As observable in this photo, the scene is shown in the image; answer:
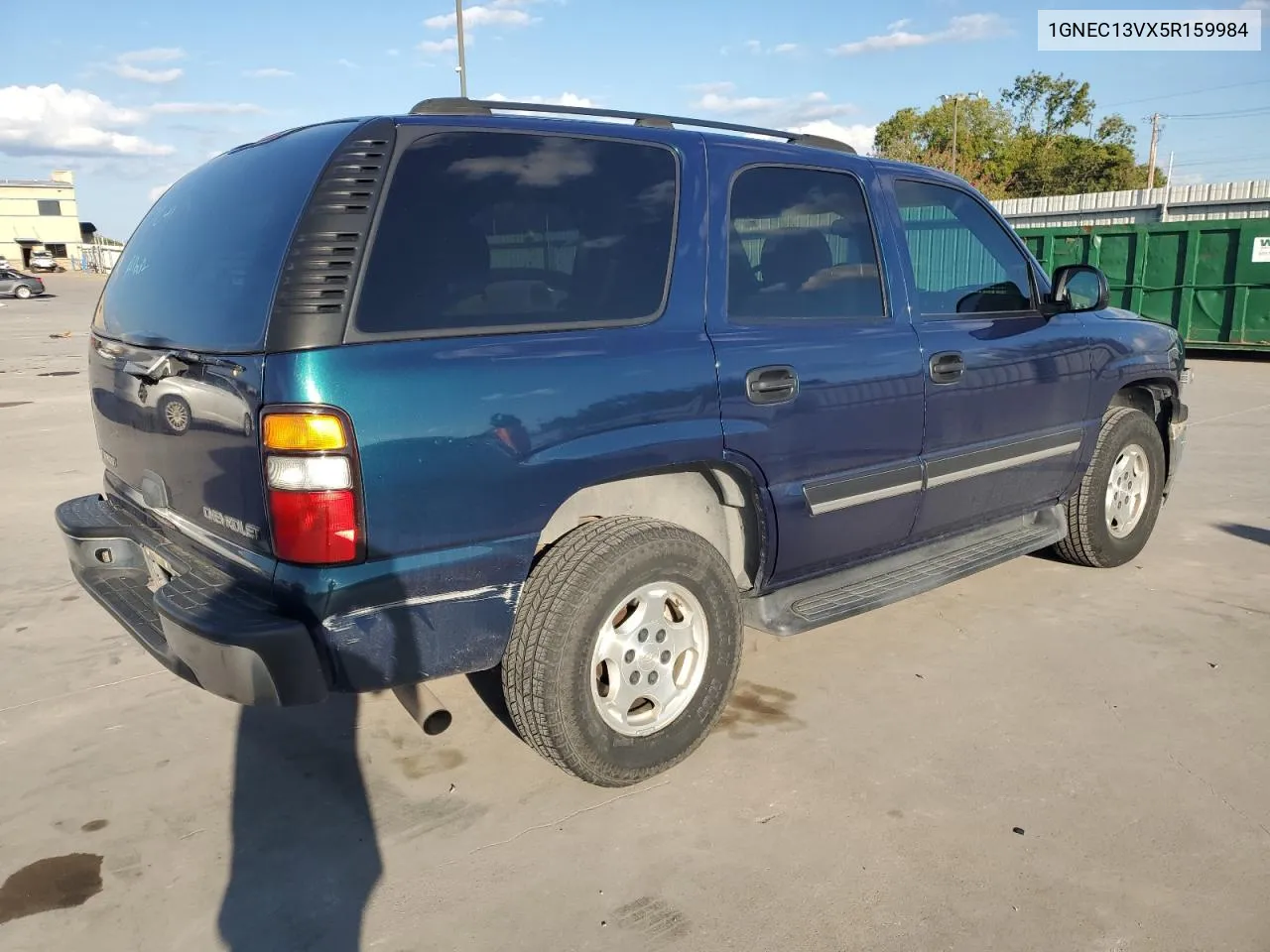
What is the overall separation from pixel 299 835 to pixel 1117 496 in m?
4.16

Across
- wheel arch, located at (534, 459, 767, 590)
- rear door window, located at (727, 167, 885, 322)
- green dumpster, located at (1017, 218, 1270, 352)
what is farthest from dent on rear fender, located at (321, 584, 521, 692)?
green dumpster, located at (1017, 218, 1270, 352)

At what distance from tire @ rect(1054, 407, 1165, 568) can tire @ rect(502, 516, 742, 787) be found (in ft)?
8.05

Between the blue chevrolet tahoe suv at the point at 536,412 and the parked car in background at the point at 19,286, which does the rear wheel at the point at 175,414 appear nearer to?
the blue chevrolet tahoe suv at the point at 536,412

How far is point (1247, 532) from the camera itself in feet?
18.1

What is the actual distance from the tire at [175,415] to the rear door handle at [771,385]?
5.30ft

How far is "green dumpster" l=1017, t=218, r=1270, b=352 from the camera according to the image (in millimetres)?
13734

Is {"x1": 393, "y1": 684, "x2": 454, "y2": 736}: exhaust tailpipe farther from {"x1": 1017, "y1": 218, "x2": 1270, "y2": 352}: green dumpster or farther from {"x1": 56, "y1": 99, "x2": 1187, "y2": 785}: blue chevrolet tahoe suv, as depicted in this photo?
{"x1": 1017, "y1": 218, "x2": 1270, "y2": 352}: green dumpster

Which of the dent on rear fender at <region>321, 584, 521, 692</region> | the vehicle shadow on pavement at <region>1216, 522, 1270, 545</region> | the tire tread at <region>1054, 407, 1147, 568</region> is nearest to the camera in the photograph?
the dent on rear fender at <region>321, 584, 521, 692</region>

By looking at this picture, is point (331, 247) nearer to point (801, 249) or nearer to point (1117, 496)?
point (801, 249)

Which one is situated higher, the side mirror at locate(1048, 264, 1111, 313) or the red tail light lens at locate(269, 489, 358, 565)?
the side mirror at locate(1048, 264, 1111, 313)

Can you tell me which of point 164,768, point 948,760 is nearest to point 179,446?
point 164,768

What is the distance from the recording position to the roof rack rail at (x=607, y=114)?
8.96 ft

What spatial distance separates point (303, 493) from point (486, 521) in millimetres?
463

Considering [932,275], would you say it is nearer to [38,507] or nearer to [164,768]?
[164,768]
